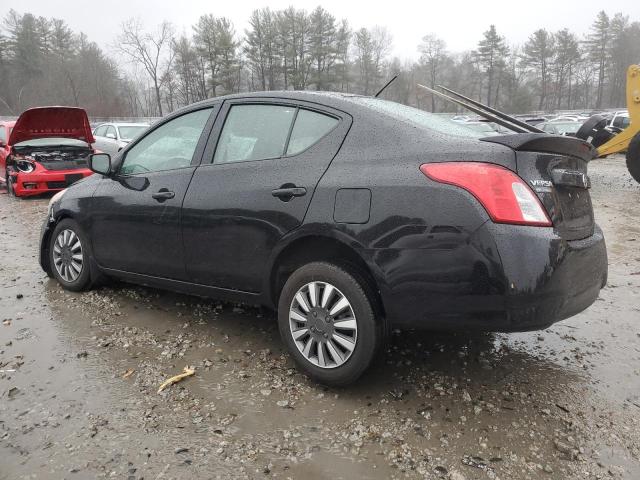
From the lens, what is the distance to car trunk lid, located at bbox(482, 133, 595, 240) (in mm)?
2336

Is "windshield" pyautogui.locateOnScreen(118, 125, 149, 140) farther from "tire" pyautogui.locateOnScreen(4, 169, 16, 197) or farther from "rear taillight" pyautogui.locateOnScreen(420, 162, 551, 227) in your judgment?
"rear taillight" pyautogui.locateOnScreen(420, 162, 551, 227)

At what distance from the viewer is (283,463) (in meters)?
2.19

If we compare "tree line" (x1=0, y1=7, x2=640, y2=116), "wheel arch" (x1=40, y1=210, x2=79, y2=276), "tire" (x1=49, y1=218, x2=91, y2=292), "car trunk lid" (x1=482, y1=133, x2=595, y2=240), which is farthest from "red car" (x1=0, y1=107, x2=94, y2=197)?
"tree line" (x1=0, y1=7, x2=640, y2=116)

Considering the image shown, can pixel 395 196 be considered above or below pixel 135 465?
above

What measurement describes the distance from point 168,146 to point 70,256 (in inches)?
59.1

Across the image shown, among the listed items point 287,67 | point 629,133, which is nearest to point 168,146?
point 629,133

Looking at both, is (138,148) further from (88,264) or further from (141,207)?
(88,264)

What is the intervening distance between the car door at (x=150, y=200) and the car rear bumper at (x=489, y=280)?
1.64m

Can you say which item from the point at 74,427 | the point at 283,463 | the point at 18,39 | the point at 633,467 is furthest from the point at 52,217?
the point at 18,39

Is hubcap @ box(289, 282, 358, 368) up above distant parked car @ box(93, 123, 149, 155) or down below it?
below

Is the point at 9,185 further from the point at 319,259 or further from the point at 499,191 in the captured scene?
the point at 499,191

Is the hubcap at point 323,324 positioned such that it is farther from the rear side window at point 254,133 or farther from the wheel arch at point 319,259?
the rear side window at point 254,133

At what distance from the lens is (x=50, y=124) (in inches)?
364

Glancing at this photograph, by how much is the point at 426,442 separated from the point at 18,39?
258 feet
